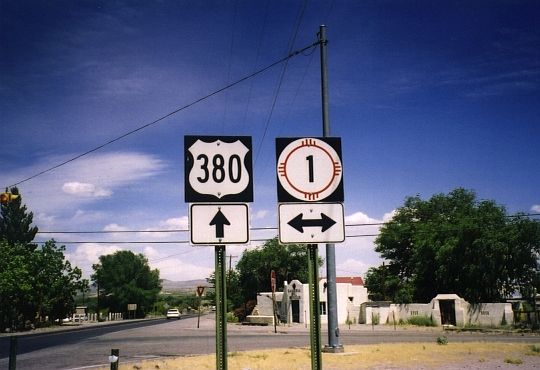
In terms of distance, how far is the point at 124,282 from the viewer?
96.6 meters

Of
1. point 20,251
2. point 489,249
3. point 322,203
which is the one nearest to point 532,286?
point 489,249

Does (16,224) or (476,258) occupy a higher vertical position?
(16,224)

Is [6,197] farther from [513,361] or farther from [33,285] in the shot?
[33,285]

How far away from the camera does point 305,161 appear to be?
13.5 ft

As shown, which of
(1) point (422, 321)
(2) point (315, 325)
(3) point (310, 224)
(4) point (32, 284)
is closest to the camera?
(2) point (315, 325)

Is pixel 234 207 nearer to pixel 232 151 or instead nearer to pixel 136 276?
pixel 232 151

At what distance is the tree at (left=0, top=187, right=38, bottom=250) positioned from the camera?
7612cm

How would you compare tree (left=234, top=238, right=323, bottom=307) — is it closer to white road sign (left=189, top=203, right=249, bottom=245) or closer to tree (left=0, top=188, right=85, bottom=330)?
tree (left=0, top=188, right=85, bottom=330)

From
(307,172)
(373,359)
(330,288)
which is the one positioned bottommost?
(373,359)

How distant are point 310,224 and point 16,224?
8422cm

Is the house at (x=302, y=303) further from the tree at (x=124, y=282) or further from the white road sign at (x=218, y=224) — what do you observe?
the tree at (x=124, y=282)

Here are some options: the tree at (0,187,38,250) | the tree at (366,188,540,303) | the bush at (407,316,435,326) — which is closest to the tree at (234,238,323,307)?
the tree at (366,188,540,303)

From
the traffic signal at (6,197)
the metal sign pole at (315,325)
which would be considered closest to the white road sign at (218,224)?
the metal sign pole at (315,325)

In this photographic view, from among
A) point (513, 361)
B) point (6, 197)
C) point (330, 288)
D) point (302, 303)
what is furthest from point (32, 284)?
point (513, 361)
